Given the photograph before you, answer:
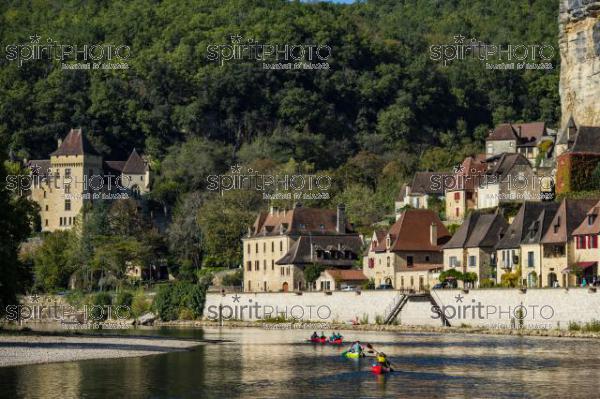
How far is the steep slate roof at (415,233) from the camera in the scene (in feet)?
316

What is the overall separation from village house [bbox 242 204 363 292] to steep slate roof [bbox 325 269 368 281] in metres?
2.67

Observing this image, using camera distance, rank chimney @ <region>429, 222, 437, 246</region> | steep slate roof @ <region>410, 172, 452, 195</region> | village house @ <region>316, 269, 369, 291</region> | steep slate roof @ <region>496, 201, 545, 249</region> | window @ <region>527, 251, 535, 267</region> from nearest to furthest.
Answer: window @ <region>527, 251, 535, 267</region> < steep slate roof @ <region>496, 201, 545, 249</region> < chimney @ <region>429, 222, 437, 246</region> < village house @ <region>316, 269, 369, 291</region> < steep slate roof @ <region>410, 172, 452, 195</region>

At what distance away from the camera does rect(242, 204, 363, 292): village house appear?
10419cm

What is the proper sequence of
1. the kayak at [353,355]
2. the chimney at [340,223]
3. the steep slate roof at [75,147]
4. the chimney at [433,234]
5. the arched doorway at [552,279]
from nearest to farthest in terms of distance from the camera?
the kayak at [353,355] < the arched doorway at [552,279] < the chimney at [433,234] < the chimney at [340,223] < the steep slate roof at [75,147]

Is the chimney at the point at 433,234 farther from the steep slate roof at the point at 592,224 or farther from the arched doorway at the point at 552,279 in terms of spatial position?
the steep slate roof at the point at 592,224

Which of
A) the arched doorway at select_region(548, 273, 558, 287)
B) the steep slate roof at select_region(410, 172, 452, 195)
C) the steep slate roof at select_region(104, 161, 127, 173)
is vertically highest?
the steep slate roof at select_region(104, 161, 127, 173)

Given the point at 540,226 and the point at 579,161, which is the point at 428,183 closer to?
the point at 579,161

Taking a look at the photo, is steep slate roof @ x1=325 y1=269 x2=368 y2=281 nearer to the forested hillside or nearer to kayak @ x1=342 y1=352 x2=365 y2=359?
kayak @ x1=342 y1=352 x2=365 y2=359

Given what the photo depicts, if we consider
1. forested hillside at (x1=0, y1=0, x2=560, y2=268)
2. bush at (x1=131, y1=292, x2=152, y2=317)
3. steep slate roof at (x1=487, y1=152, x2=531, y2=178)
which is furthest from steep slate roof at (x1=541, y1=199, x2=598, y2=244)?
forested hillside at (x1=0, y1=0, x2=560, y2=268)

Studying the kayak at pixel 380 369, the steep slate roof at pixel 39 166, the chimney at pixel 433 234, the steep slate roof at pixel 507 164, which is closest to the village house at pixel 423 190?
the steep slate roof at pixel 507 164

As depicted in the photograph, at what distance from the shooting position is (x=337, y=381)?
5294cm

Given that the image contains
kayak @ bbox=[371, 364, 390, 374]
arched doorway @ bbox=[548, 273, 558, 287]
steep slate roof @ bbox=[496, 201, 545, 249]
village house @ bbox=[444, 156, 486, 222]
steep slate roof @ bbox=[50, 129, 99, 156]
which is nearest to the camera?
kayak @ bbox=[371, 364, 390, 374]

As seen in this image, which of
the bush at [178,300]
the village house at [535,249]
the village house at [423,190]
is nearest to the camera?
the village house at [535,249]

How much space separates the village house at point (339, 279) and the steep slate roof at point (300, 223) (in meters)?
7.62
